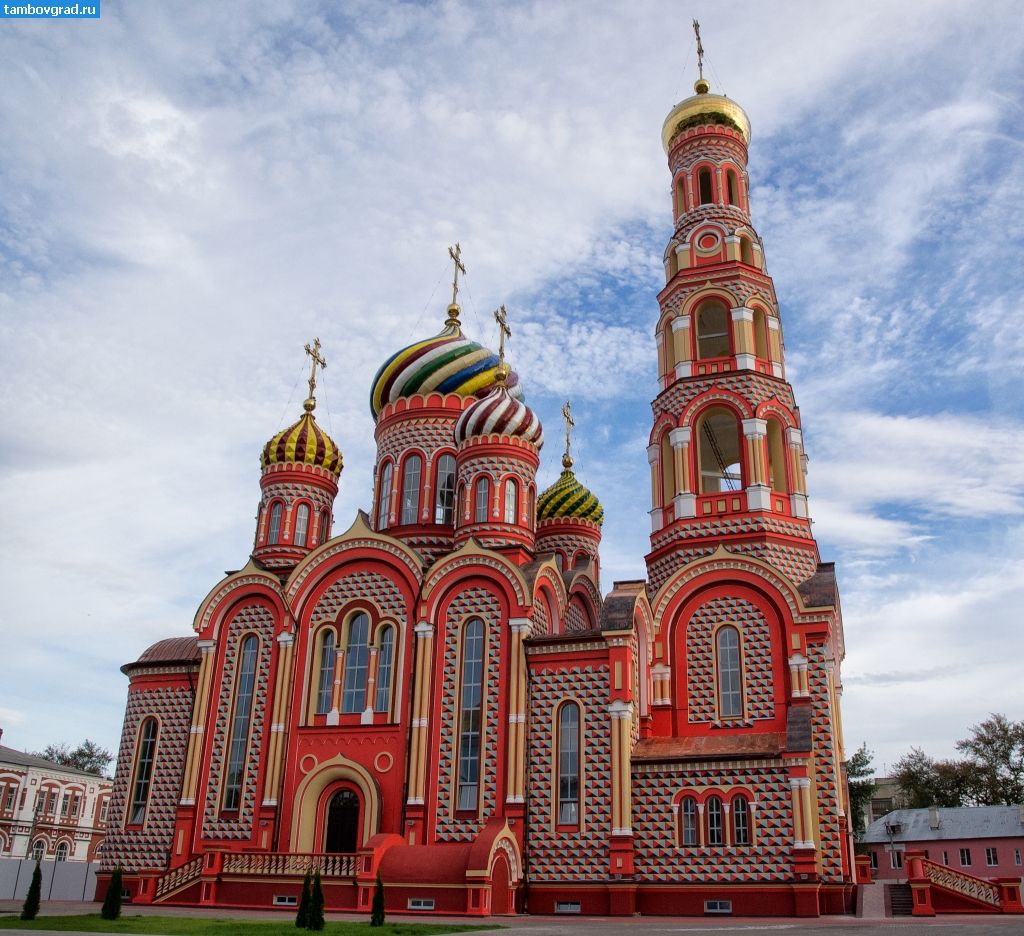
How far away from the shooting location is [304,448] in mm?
27094

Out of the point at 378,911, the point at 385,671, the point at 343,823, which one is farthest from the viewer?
the point at 385,671

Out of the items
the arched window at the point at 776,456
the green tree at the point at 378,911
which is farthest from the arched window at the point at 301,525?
the green tree at the point at 378,911

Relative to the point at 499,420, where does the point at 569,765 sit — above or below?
below

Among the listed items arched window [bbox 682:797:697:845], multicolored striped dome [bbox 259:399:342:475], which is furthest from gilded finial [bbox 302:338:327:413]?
arched window [bbox 682:797:697:845]

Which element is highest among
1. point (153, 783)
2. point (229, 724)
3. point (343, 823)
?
point (229, 724)

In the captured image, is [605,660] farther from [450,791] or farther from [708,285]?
[708,285]

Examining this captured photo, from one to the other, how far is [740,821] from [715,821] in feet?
1.51

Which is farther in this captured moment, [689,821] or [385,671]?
[385,671]

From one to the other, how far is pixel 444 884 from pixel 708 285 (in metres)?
14.9

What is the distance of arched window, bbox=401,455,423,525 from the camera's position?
84.0 ft

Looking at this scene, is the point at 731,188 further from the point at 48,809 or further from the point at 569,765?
the point at 48,809

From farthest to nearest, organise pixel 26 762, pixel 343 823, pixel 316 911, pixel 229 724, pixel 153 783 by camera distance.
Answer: pixel 26 762, pixel 153 783, pixel 229 724, pixel 343 823, pixel 316 911

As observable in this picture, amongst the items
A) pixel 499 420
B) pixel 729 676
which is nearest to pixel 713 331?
pixel 499 420

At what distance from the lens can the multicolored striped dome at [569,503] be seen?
95.7 feet
